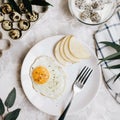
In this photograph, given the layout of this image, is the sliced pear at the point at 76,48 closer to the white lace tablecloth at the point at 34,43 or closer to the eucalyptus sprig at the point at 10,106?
the white lace tablecloth at the point at 34,43

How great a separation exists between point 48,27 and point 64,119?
0.22 metres

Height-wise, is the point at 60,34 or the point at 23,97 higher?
the point at 60,34

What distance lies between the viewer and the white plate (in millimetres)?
863

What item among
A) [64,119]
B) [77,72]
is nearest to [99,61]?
[77,72]

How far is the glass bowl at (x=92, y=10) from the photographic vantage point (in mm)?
878

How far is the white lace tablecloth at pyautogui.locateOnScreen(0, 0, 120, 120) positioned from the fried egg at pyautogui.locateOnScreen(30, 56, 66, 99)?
0.12ft

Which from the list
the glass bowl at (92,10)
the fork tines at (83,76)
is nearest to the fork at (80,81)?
the fork tines at (83,76)

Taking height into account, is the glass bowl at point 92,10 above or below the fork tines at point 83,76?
above

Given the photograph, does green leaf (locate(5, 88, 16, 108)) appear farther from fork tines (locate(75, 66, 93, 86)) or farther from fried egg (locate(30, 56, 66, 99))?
fork tines (locate(75, 66, 93, 86))

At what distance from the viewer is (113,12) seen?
895mm

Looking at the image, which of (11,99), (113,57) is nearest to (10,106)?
(11,99)

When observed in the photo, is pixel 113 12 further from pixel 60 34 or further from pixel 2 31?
pixel 2 31

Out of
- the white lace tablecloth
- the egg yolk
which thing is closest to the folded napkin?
the white lace tablecloth

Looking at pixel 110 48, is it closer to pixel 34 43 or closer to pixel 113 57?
pixel 113 57
